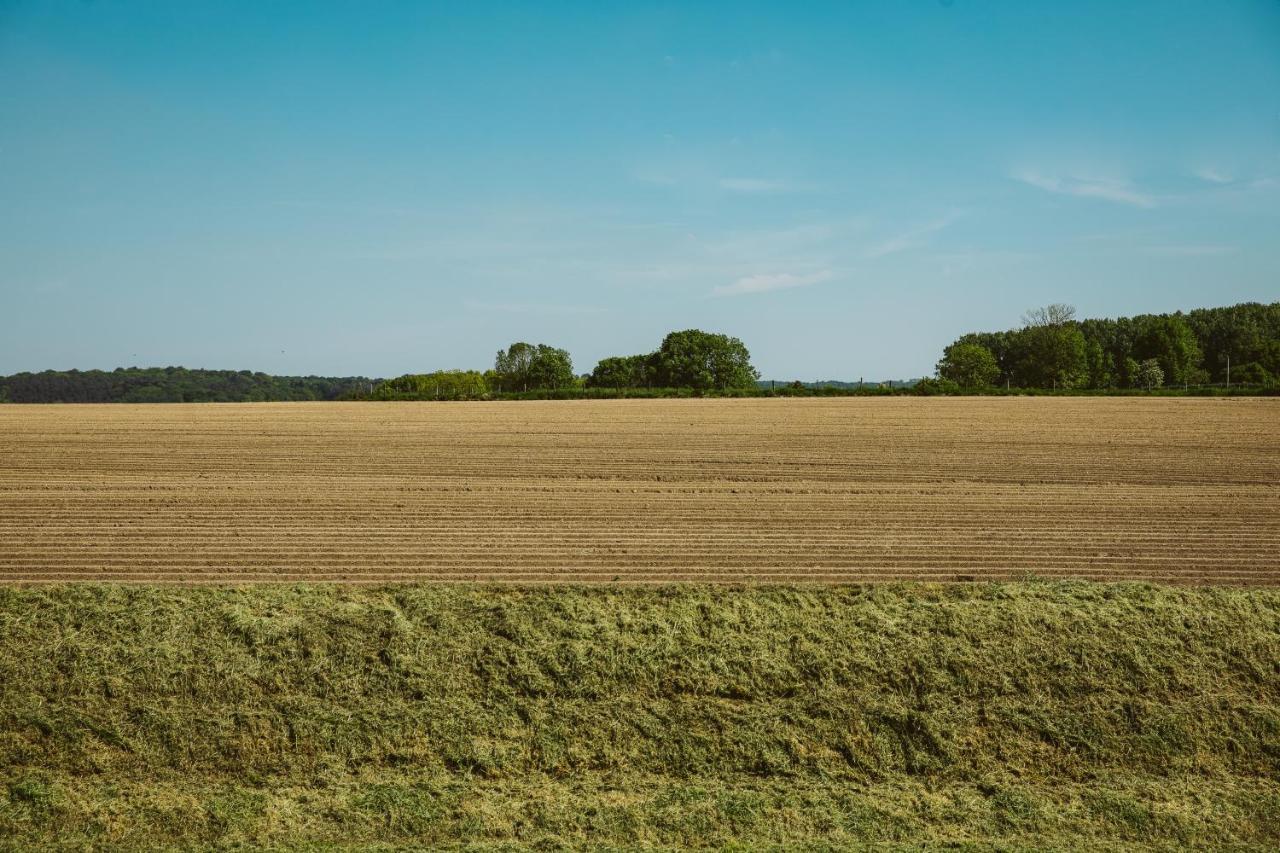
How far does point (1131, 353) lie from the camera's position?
113625 millimetres

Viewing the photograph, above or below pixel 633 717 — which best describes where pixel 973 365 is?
above

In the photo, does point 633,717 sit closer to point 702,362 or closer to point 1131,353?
point 702,362

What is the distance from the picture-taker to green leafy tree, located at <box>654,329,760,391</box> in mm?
102938

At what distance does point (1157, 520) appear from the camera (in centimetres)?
1766

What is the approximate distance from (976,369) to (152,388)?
98316mm

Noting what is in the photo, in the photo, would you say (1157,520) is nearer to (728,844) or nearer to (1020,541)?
(1020,541)

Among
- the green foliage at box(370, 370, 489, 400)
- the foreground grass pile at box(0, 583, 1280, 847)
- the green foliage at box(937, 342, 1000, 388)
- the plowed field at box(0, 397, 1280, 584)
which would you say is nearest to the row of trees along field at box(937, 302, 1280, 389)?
the green foliage at box(937, 342, 1000, 388)

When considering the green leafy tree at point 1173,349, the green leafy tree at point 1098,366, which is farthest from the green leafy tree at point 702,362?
the green leafy tree at point 1173,349

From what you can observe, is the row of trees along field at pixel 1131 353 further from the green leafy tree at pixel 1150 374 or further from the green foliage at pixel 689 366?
the green foliage at pixel 689 366

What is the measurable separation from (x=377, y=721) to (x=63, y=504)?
14.7m

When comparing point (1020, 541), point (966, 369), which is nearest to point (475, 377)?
point (966, 369)

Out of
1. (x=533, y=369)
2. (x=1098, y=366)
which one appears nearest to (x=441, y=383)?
(x=533, y=369)

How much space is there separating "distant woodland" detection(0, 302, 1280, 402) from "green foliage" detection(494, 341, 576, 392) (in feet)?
0.60

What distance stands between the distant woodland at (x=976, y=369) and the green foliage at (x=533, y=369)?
0.60ft
